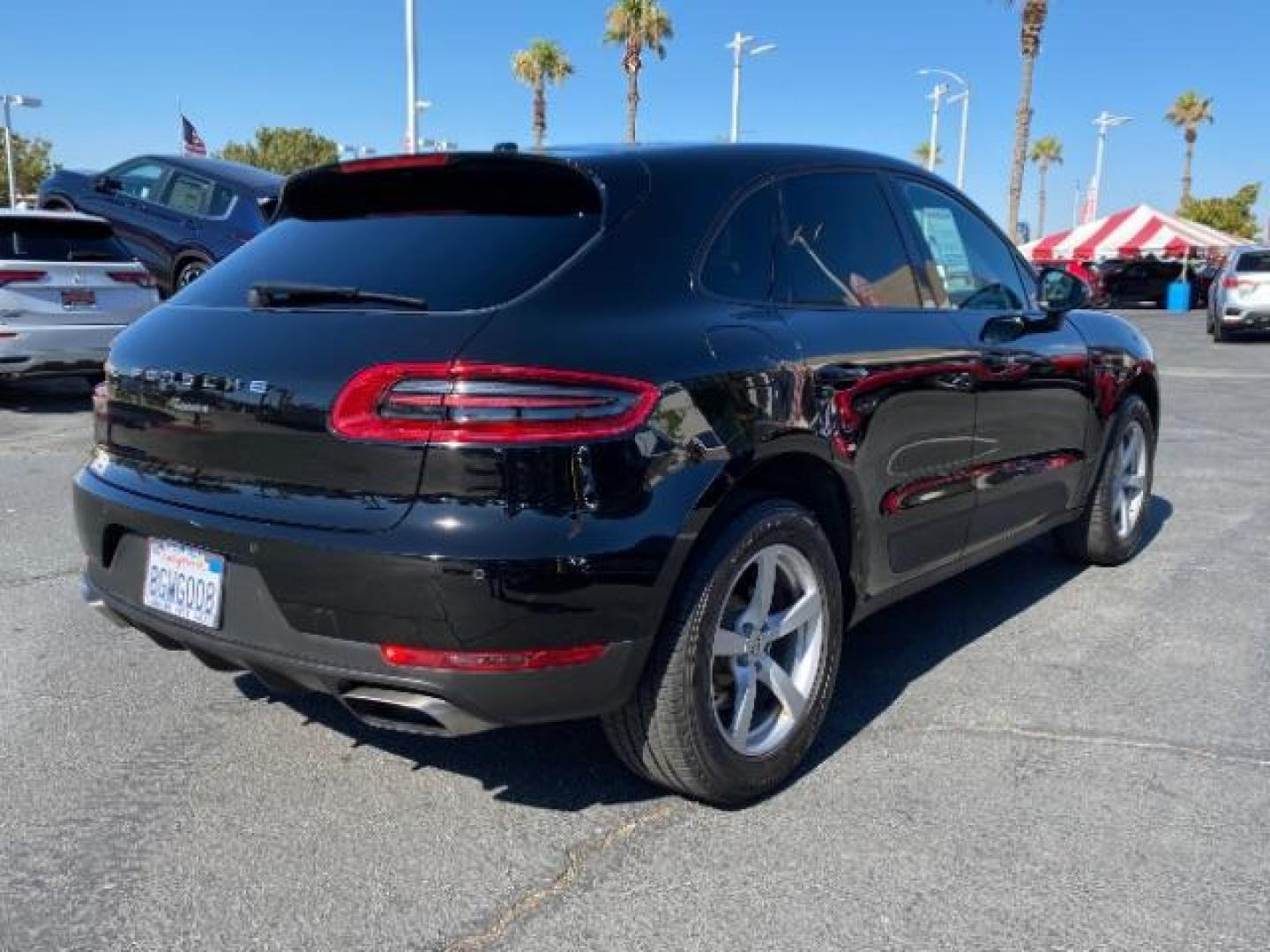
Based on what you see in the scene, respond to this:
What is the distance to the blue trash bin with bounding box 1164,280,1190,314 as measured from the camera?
107 ft

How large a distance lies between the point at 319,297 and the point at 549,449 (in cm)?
80

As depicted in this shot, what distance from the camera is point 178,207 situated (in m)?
11.9

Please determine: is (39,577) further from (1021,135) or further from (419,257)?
(1021,135)

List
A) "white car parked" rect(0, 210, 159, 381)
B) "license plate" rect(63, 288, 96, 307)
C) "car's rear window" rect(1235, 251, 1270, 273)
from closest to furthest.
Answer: "white car parked" rect(0, 210, 159, 381) < "license plate" rect(63, 288, 96, 307) < "car's rear window" rect(1235, 251, 1270, 273)

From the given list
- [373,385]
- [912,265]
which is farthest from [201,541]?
[912,265]

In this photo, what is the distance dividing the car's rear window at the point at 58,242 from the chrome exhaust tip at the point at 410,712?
801 cm

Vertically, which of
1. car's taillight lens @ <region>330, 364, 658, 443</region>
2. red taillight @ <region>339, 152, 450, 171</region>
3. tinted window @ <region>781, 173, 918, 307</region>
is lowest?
car's taillight lens @ <region>330, 364, 658, 443</region>

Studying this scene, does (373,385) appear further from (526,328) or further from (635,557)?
(635,557)

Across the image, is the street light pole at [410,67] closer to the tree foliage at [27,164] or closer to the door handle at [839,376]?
the door handle at [839,376]

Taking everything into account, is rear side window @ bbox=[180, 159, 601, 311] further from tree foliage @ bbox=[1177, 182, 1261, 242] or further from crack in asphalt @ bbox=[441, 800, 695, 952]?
tree foliage @ bbox=[1177, 182, 1261, 242]

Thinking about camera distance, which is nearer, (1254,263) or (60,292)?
(60,292)

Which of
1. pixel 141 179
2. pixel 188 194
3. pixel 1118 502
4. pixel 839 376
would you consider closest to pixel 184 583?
pixel 839 376

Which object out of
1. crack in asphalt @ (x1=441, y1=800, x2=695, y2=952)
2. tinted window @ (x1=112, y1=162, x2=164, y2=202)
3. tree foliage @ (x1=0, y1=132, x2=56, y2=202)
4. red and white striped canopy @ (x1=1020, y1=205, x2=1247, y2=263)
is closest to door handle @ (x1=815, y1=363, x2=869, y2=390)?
crack in asphalt @ (x1=441, y1=800, x2=695, y2=952)

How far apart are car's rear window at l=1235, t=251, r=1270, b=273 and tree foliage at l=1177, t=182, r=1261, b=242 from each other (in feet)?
160
